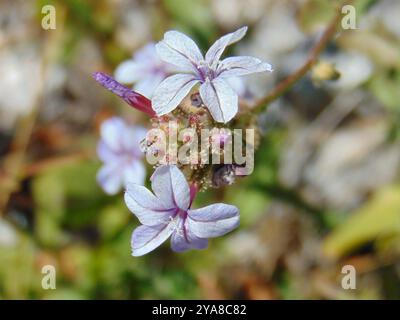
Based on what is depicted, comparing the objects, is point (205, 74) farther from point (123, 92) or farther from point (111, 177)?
point (111, 177)

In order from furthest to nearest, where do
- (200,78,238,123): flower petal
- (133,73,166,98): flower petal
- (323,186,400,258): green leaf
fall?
(323,186,400,258): green leaf, (133,73,166,98): flower petal, (200,78,238,123): flower petal

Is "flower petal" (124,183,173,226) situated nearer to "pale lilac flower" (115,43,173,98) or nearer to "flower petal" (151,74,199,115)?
"flower petal" (151,74,199,115)

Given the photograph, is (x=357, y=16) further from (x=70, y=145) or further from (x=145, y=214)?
(x=70, y=145)

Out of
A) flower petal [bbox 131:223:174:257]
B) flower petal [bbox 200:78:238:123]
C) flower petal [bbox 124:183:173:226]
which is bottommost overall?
flower petal [bbox 131:223:174:257]

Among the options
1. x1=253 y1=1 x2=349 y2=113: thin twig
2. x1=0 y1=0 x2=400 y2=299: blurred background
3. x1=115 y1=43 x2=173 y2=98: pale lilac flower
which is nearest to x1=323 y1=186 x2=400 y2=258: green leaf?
x1=0 y1=0 x2=400 y2=299: blurred background

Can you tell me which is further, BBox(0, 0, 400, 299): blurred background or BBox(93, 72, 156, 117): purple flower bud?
BBox(0, 0, 400, 299): blurred background

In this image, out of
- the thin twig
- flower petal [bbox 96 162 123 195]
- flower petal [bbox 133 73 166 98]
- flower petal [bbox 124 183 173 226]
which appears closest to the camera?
flower petal [bbox 124 183 173 226]

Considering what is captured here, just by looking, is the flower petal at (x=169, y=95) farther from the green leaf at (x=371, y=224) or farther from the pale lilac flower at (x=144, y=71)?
the green leaf at (x=371, y=224)
